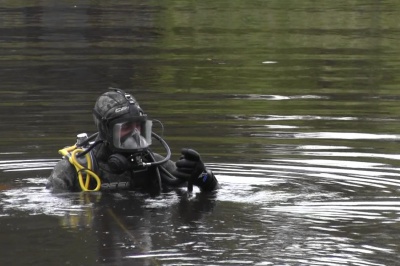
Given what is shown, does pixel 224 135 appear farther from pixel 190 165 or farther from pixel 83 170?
pixel 83 170

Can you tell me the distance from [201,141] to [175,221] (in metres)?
3.38

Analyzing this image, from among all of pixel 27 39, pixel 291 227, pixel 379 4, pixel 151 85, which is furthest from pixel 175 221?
pixel 379 4

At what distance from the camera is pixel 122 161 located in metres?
8.71

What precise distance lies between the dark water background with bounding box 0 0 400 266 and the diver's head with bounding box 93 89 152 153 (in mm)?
453

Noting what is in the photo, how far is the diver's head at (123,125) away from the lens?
8.73 metres

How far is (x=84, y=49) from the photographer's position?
2177cm

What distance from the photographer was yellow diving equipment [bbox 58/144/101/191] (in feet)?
29.4

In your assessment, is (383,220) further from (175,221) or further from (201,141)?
(201,141)

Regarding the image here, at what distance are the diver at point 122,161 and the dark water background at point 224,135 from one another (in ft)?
0.44

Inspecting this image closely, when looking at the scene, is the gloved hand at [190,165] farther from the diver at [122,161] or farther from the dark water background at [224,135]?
the dark water background at [224,135]

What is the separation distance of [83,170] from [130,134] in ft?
1.56

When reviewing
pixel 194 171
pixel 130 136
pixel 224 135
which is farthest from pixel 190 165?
pixel 224 135

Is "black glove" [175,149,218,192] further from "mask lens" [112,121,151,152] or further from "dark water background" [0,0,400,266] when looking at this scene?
"mask lens" [112,121,151,152]

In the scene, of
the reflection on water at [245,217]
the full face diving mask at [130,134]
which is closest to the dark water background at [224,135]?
the reflection on water at [245,217]
